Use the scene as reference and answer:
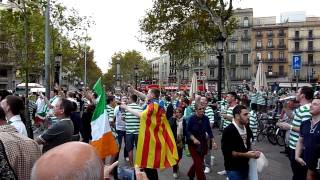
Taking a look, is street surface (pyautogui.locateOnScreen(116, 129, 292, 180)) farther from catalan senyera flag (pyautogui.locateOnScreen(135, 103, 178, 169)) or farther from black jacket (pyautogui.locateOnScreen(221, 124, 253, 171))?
black jacket (pyautogui.locateOnScreen(221, 124, 253, 171))

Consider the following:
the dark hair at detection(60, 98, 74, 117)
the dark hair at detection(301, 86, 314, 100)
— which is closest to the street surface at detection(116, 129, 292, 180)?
the dark hair at detection(301, 86, 314, 100)

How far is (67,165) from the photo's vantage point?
78.9 inches

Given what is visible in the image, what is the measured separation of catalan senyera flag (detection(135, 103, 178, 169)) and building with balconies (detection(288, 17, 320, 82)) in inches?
3611

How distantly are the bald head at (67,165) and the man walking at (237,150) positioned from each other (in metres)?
4.71

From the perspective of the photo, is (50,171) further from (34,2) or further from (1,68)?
(1,68)

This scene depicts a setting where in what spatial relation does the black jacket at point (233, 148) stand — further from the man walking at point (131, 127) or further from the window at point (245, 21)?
the window at point (245, 21)

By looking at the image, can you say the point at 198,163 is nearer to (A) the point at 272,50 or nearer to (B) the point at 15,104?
(B) the point at 15,104

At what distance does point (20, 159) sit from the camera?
4016mm

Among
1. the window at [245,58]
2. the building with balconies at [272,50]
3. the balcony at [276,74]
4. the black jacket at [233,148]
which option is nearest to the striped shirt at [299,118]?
the black jacket at [233,148]

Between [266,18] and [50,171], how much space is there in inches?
4180

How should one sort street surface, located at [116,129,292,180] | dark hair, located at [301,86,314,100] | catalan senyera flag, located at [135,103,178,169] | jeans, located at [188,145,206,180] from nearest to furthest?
dark hair, located at [301,86,314,100], catalan senyera flag, located at [135,103,178,169], jeans, located at [188,145,206,180], street surface, located at [116,129,292,180]

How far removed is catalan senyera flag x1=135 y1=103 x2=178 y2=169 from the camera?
7.60m

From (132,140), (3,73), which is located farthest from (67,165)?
(3,73)

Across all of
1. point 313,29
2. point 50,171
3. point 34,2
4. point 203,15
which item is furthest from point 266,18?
point 50,171
